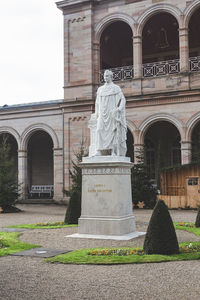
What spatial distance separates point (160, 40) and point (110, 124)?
18987 mm

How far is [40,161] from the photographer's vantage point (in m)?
33.0

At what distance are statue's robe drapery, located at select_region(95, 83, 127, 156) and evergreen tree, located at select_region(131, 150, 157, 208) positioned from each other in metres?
10.5

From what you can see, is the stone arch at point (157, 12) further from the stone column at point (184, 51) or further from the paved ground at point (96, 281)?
the paved ground at point (96, 281)

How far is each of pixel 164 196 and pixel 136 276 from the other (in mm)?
14805

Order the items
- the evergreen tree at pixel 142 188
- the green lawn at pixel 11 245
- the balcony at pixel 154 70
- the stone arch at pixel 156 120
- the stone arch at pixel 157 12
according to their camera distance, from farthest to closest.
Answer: the balcony at pixel 154 70
the stone arch at pixel 157 12
the stone arch at pixel 156 120
the evergreen tree at pixel 142 188
the green lawn at pixel 11 245

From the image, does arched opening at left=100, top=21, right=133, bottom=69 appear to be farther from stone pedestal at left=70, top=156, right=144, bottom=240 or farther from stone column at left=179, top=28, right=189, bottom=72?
stone pedestal at left=70, top=156, right=144, bottom=240

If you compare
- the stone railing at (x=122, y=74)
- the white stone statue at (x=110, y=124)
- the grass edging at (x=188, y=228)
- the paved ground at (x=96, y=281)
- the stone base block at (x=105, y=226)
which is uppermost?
the stone railing at (x=122, y=74)

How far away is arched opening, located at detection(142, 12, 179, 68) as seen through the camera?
89.3 feet

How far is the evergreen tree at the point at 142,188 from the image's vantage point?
22.1 metres

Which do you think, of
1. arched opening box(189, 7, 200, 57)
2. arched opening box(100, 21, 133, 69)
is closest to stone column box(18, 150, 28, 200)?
arched opening box(100, 21, 133, 69)

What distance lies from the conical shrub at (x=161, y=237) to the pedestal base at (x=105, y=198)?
259 cm

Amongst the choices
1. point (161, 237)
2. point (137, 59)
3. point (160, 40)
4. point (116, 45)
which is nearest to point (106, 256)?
point (161, 237)

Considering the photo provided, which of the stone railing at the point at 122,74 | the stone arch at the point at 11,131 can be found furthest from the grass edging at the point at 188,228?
the stone arch at the point at 11,131

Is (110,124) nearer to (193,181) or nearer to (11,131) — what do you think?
(193,181)
